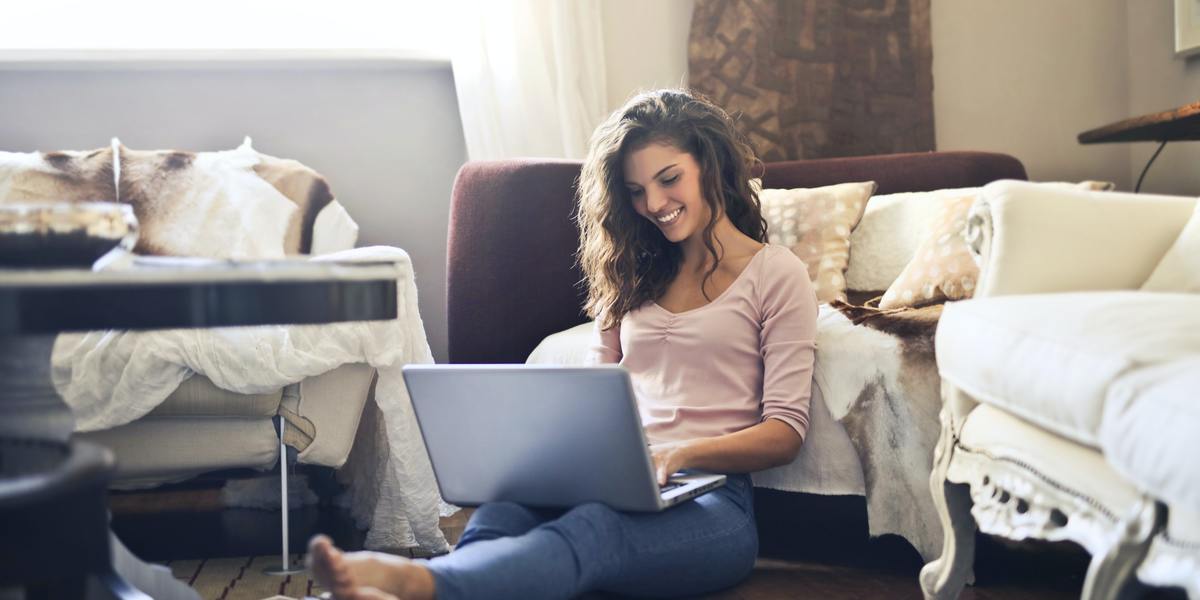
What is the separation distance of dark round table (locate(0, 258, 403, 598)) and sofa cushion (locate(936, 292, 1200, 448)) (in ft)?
2.03

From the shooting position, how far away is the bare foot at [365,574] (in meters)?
1.01

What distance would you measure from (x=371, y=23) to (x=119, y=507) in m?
1.41

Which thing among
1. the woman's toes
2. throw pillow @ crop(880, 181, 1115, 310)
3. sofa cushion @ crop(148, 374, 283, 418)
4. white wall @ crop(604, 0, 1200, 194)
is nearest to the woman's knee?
the woman's toes

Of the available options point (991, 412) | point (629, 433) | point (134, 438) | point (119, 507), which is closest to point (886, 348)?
point (991, 412)

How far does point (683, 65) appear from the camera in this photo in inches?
128

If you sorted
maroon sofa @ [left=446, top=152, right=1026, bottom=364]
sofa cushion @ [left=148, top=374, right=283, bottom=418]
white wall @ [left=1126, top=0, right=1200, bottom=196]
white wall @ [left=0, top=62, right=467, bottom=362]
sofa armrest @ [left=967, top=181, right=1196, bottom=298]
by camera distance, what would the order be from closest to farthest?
1. sofa armrest @ [left=967, top=181, right=1196, bottom=298]
2. sofa cushion @ [left=148, top=374, right=283, bottom=418]
3. maroon sofa @ [left=446, top=152, right=1026, bottom=364]
4. white wall @ [left=0, top=62, right=467, bottom=362]
5. white wall @ [left=1126, top=0, right=1200, bottom=196]

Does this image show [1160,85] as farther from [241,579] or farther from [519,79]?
[241,579]

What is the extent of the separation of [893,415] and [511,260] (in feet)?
2.64

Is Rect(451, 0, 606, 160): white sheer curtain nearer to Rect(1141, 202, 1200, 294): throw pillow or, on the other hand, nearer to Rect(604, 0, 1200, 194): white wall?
Rect(604, 0, 1200, 194): white wall

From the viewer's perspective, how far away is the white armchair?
3.03ft

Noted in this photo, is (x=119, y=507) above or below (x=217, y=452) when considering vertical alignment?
below

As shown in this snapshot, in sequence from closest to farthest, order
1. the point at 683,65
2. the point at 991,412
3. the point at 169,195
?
the point at 991,412, the point at 169,195, the point at 683,65

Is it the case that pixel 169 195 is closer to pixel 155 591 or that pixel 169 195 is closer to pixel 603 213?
pixel 603 213

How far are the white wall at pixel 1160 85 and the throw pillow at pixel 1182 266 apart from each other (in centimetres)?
192
